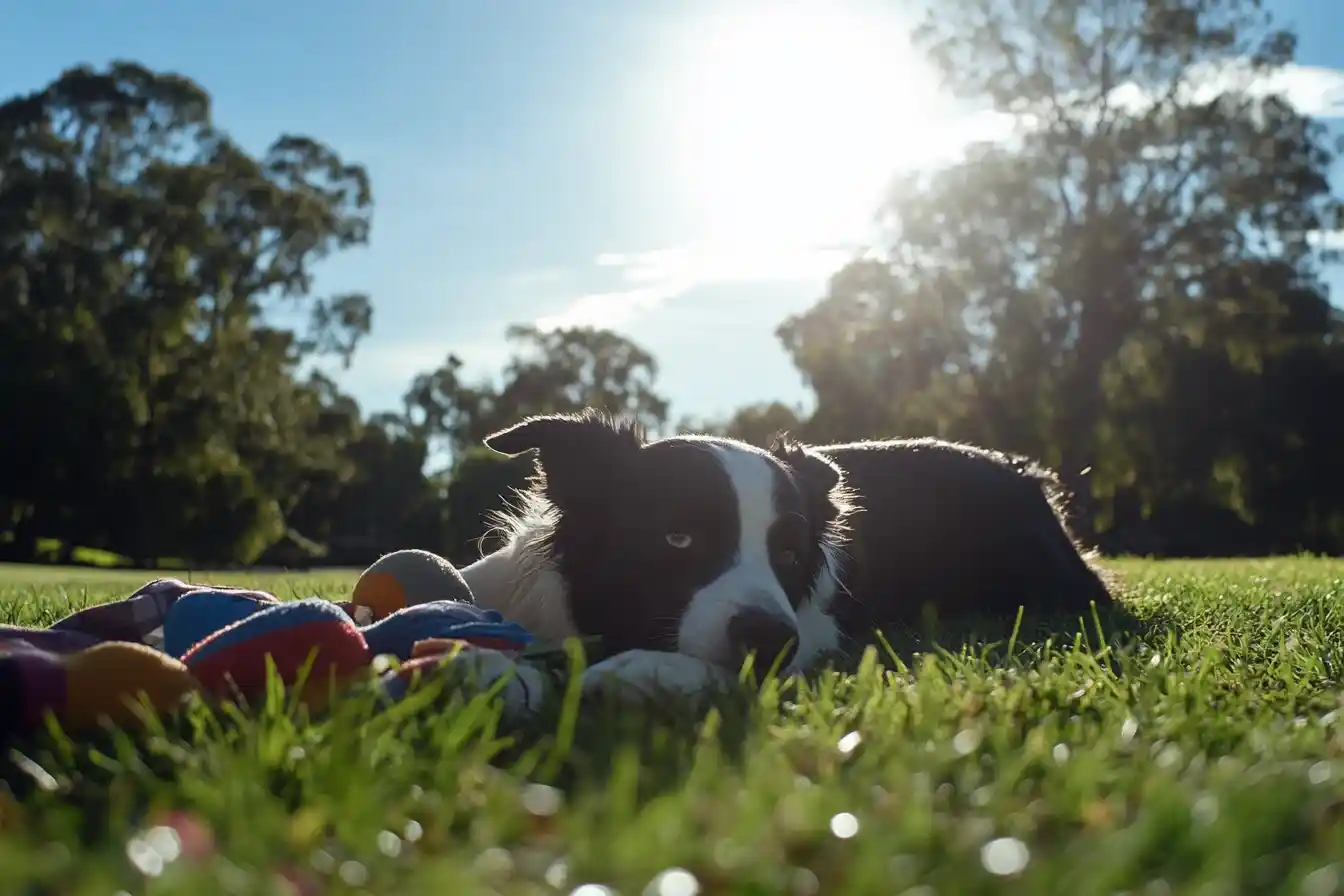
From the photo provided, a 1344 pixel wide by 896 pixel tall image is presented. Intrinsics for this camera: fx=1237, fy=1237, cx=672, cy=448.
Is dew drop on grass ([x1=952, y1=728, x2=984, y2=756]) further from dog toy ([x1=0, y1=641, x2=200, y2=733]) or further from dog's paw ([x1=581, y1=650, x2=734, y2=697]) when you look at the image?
dog toy ([x1=0, y1=641, x2=200, y2=733])

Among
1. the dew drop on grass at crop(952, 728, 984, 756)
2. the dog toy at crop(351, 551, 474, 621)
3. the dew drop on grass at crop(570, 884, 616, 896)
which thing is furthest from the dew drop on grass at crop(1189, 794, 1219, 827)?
the dog toy at crop(351, 551, 474, 621)

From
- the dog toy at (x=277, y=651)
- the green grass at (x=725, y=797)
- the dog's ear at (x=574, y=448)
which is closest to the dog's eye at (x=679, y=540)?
the dog's ear at (x=574, y=448)

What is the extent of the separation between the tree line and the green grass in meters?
23.7

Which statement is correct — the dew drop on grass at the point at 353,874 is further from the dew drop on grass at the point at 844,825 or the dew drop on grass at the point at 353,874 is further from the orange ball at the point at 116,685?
the orange ball at the point at 116,685

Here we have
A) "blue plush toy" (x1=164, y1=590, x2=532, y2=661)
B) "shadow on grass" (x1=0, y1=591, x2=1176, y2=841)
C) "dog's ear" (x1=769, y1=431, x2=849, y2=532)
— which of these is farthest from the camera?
"dog's ear" (x1=769, y1=431, x2=849, y2=532)

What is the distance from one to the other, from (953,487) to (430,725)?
4.83 metres

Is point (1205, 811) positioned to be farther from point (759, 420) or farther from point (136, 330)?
point (759, 420)

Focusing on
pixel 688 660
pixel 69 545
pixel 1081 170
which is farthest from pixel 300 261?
pixel 688 660

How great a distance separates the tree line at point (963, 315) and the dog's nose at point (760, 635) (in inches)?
880

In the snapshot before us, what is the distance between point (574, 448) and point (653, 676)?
204 centimetres

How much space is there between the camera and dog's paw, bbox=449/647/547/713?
2.65m

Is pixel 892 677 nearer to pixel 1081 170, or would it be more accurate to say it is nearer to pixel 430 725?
pixel 430 725

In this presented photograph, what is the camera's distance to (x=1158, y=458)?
29.5 m

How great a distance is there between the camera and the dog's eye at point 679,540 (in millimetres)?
4375
